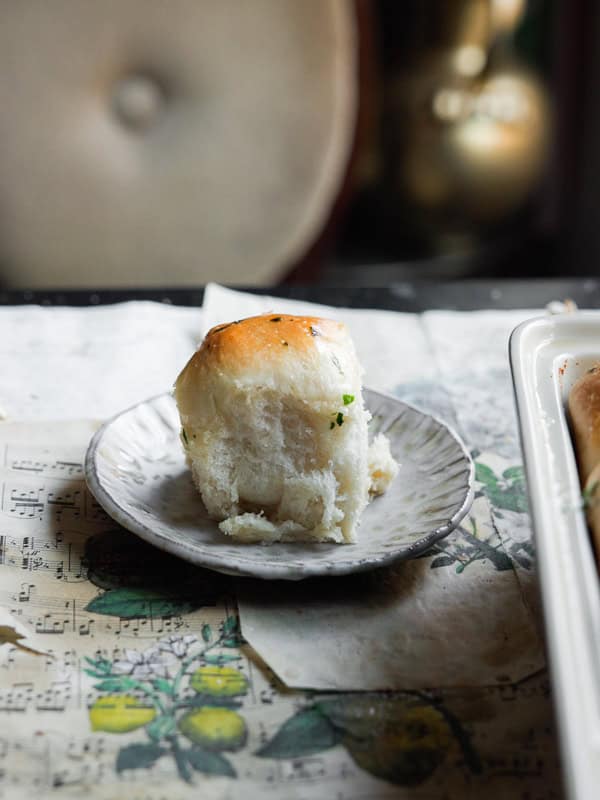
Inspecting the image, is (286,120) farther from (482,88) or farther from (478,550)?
(478,550)

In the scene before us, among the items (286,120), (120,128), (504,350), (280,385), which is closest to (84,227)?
(120,128)

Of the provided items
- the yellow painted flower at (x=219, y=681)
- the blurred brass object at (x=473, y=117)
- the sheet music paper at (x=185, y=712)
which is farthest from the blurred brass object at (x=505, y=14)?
the yellow painted flower at (x=219, y=681)

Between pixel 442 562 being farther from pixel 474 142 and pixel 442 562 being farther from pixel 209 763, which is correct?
pixel 474 142

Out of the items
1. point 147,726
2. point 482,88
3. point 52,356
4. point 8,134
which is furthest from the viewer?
point 482,88

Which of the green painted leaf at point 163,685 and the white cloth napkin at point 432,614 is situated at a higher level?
the white cloth napkin at point 432,614

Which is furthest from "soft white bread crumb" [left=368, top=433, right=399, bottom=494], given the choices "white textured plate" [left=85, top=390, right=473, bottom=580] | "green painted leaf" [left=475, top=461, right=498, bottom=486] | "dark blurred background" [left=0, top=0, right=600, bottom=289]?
"dark blurred background" [left=0, top=0, right=600, bottom=289]

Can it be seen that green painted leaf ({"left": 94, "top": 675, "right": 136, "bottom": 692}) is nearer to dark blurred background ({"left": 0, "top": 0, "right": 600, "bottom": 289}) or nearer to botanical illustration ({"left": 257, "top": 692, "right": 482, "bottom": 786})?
botanical illustration ({"left": 257, "top": 692, "right": 482, "bottom": 786})

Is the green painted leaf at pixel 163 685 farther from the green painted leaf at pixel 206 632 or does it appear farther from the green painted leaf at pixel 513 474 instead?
the green painted leaf at pixel 513 474
